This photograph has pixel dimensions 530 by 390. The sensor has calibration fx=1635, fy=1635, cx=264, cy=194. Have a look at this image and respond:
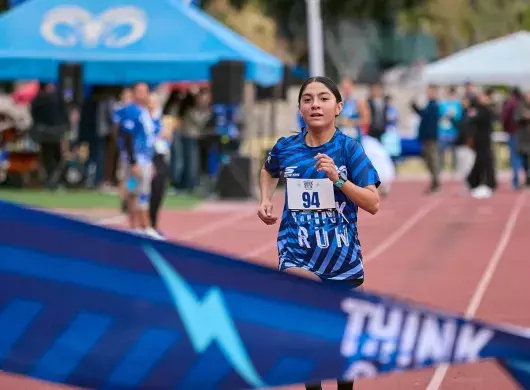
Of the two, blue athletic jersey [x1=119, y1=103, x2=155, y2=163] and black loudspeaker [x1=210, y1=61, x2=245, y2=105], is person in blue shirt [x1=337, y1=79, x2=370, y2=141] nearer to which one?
black loudspeaker [x1=210, y1=61, x2=245, y2=105]

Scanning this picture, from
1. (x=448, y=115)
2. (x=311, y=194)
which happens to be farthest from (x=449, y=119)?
(x=311, y=194)

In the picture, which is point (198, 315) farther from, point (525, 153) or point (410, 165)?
point (410, 165)

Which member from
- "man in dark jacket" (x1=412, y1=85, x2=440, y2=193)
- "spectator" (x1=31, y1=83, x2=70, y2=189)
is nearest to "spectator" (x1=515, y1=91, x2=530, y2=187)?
"man in dark jacket" (x1=412, y1=85, x2=440, y2=193)

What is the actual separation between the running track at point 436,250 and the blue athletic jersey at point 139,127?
137 cm

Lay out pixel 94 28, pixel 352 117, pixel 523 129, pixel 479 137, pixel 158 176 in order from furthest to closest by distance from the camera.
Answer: pixel 523 129, pixel 479 137, pixel 94 28, pixel 352 117, pixel 158 176

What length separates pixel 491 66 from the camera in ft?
127

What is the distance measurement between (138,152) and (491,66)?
2116cm

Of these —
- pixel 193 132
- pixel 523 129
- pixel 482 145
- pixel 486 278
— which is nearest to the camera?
pixel 486 278

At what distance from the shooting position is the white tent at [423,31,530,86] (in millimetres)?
38312

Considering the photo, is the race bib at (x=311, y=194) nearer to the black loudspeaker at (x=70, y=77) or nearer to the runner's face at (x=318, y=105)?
the runner's face at (x=318, y=105)

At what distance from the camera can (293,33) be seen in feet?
253

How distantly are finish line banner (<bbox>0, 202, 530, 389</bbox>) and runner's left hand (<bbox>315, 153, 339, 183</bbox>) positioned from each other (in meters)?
1.95

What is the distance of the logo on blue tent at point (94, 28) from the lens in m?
27.8

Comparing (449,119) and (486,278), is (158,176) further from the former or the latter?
(449,119)
